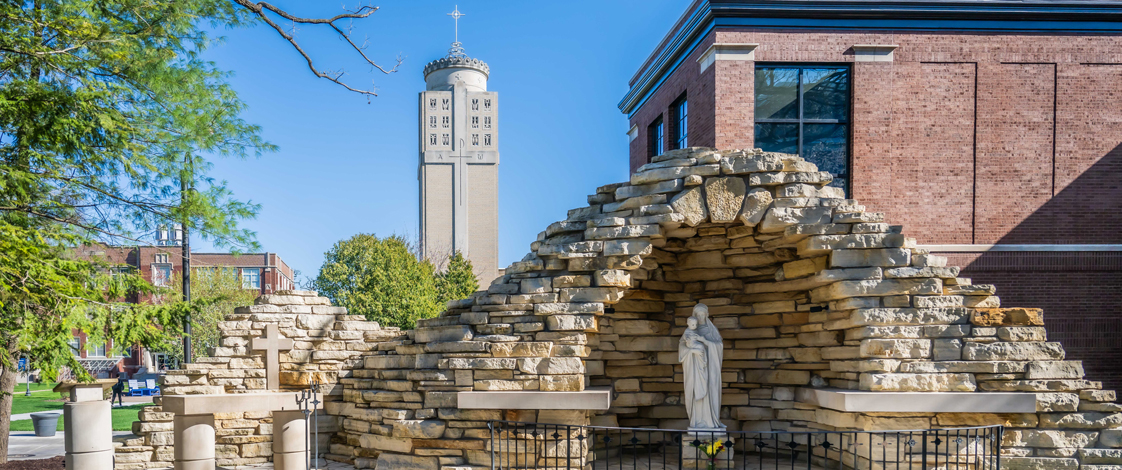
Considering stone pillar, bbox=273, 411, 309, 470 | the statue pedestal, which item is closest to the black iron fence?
the statue pedestal

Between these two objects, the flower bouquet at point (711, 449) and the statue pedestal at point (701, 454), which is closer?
the flower bouquet at point (711, 449)

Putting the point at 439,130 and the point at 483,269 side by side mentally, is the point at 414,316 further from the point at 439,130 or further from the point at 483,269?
the point at 439,130

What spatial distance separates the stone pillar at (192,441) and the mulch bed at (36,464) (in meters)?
3.17

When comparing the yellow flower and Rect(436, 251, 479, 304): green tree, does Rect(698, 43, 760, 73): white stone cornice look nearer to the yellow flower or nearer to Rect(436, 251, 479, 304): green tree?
the yellow flower

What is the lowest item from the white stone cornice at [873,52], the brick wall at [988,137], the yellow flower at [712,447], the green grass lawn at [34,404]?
the green grass lawn at [34,404]

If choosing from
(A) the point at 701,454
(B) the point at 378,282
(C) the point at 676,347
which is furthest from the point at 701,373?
(B) the point at 378,282

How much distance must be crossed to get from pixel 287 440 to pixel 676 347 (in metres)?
5.65

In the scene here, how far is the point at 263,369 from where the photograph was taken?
1031cm

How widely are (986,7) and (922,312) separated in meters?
7.91

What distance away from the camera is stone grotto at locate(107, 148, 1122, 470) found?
798cm

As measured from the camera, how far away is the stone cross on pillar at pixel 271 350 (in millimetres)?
10211

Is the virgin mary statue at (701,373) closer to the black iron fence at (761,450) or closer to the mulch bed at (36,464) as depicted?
the black iron fence at (761,450)

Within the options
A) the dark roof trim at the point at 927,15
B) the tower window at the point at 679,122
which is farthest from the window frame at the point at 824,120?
the tower window at the point at 679,122

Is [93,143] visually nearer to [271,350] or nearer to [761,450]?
[271,350]
